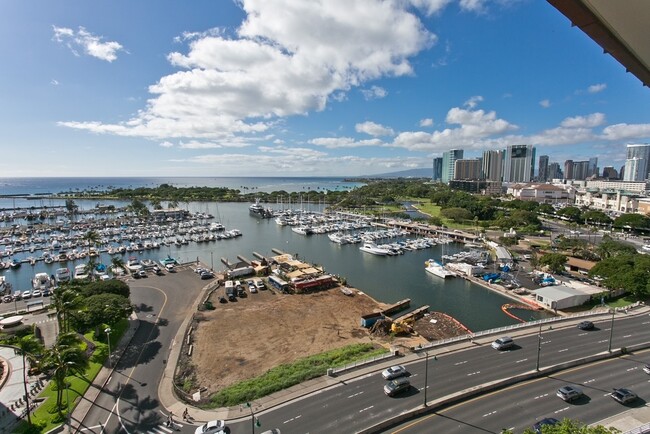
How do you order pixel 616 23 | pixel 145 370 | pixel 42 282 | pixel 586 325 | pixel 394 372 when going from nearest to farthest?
pixel 616 23, pixel 394 372, pixel 145 370, pixel 586 325, pixel 42 282

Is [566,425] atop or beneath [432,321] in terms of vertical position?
atop

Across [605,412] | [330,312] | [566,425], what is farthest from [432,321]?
[566,425]

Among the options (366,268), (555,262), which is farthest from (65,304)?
(555,262)

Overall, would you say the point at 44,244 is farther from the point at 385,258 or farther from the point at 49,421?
the point at 385,258

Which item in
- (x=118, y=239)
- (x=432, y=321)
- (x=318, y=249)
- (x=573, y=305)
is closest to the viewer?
(x=432, y=321)

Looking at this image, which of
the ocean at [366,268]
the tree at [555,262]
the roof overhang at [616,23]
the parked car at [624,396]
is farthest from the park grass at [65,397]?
the tree at [555,262]

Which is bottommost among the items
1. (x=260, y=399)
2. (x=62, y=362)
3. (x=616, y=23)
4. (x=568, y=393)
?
(x=260, y=399)

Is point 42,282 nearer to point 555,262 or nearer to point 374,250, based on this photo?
point 374,250

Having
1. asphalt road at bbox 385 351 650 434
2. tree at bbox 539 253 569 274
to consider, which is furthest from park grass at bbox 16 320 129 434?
tree at bbox 539 253 569 274
